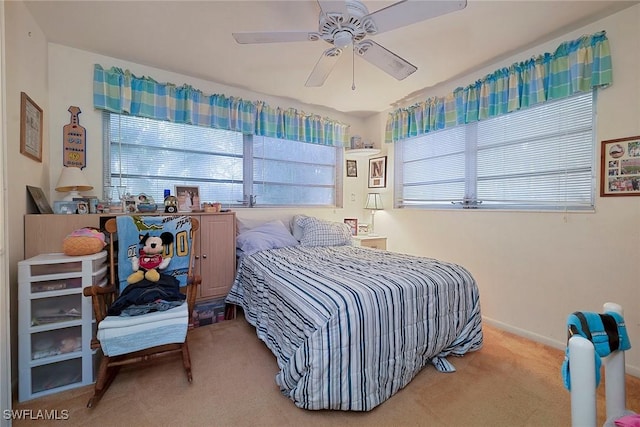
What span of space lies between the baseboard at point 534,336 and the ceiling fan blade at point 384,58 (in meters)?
2.46

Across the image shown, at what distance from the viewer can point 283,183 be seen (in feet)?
11.7

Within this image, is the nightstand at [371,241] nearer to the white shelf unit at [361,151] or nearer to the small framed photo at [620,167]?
the white shelf unit at [361,151]

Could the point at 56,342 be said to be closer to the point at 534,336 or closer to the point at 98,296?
the point at 98,296

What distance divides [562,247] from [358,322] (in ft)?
6.50

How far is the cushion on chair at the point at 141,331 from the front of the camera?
1.52 m

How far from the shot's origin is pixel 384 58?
1.88 meters

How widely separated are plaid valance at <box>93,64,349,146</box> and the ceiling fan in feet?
4.57

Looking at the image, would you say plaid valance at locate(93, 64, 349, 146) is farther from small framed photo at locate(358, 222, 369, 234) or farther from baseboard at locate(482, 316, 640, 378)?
baseboard at locate(482, 316, 640, 378)

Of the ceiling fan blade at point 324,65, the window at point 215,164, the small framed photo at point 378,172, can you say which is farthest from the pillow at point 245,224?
the small framed photo at point 378,172

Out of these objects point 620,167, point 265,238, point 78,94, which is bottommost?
point 265,238

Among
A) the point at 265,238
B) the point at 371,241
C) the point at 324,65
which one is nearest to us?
the point at 324,65

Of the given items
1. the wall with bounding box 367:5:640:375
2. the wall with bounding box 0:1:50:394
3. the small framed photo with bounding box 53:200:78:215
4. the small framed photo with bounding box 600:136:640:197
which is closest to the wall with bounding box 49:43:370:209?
the wall with bounding box 0:1:50:394

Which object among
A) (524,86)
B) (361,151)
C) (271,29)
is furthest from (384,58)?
(361,151)

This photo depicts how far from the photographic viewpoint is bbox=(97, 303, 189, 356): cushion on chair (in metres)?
1.52
